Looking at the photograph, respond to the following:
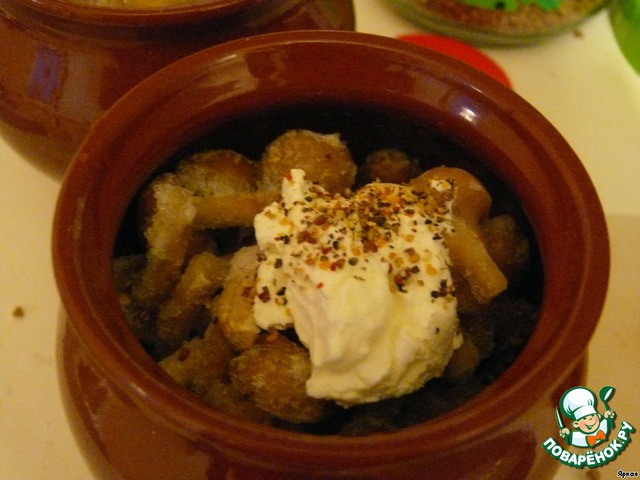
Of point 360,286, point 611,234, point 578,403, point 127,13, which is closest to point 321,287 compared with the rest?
point 360,286

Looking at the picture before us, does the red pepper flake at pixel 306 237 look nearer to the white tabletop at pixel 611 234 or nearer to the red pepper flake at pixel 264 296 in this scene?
the red pepper flake at pixel 264 296

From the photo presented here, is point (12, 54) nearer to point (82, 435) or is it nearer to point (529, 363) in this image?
point (82, 435)

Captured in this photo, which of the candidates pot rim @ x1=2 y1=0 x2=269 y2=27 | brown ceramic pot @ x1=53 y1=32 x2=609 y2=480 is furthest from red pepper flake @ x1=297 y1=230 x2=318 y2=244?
pot rim @ x1=2 y1=0 x2=269 y2=27

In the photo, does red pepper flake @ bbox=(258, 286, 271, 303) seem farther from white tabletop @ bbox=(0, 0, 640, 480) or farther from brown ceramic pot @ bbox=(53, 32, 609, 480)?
white tabletop @ bbox=(0, 0, 640, 480)

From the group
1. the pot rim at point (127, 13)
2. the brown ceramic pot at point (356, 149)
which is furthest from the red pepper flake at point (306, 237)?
the pot rim at point (127, 13)

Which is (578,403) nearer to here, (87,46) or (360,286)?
(360,286)

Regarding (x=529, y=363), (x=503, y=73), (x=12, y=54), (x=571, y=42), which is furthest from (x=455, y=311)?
(x=571, y=42)
